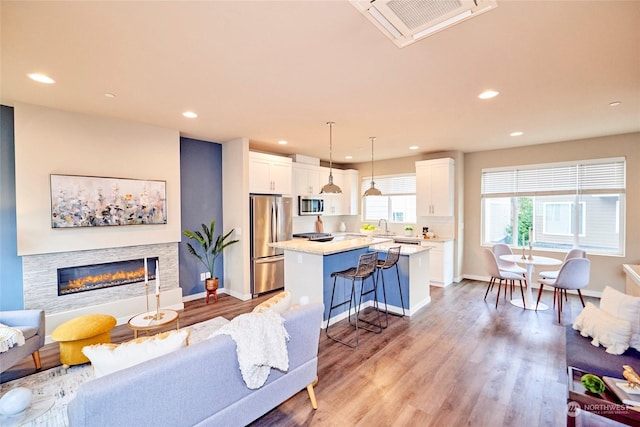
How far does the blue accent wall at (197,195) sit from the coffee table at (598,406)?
4882mm

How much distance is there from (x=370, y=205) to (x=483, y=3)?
20.1ft

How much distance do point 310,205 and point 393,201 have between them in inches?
88.0

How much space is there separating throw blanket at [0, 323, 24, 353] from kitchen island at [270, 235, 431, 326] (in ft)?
8.37

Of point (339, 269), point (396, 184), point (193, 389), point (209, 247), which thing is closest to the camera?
point (193, 389)

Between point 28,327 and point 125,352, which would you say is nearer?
point 125,352

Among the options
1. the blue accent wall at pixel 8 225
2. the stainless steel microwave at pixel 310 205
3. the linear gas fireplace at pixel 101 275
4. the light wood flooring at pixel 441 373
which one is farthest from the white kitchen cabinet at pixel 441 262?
the blue accent wall at pixel 8 225

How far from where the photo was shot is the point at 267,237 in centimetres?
520

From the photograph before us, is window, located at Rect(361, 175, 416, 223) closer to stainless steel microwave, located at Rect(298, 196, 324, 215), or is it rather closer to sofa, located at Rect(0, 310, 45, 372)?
stainless steel microwave, located at Rect(298, 196, 324, 215)

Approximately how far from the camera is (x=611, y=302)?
250cm

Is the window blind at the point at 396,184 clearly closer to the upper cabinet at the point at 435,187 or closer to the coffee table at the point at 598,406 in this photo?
the upper cabinet at the point at 435,187

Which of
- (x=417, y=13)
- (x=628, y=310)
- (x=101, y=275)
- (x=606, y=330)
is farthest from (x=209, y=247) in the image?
(x=628, y=310)

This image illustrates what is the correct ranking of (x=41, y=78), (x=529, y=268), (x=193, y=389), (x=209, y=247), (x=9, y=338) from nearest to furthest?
(x=193, y=389) → (x=9, y=338) → (x=41, y=78) → (x=529, y=268) → (x=209, y=247)

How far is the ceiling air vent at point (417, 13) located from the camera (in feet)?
5.02

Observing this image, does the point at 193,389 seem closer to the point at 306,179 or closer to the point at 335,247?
the point at 335,247
